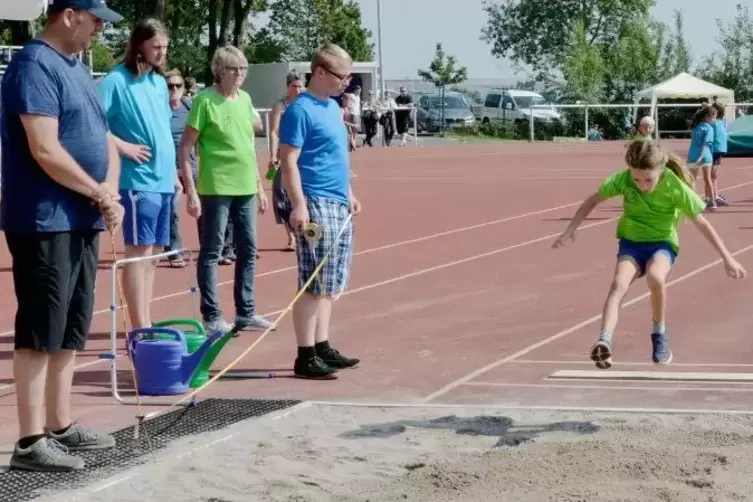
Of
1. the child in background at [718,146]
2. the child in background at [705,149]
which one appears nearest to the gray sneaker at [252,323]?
the child in background at [705,149]

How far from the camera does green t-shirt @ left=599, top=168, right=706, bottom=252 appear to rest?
26.8 ft

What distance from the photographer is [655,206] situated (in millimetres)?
8250

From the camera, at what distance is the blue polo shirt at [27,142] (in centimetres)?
644

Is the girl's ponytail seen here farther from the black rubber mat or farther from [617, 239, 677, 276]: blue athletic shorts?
the black rubber mat

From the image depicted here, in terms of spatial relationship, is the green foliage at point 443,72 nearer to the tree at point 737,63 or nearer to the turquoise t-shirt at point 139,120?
the tree at point 737,63

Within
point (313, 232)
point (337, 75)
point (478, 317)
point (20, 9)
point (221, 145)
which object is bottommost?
point (478, 317)

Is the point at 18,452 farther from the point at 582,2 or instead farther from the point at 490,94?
the point at 582,2

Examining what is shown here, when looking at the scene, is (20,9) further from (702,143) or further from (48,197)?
(702,143)

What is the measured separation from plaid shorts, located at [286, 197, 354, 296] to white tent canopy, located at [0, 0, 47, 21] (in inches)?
305

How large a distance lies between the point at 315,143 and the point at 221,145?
1.41 m

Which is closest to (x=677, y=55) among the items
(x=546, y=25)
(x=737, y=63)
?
(x=737, y=63)

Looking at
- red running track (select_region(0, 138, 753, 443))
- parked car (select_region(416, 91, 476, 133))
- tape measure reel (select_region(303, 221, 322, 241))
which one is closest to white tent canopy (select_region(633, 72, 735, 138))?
parked car (select_region(416, 91, 476, 133))

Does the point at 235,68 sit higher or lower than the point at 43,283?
higher

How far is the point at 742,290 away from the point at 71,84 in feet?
24.6
